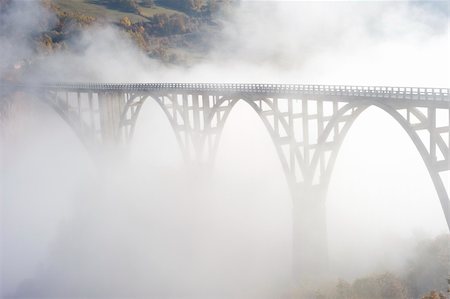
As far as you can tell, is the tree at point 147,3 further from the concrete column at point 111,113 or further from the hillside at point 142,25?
the concrete column at point 111,113

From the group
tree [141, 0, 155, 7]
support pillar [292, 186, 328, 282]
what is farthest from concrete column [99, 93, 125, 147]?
tree [141, 0, 155, 7]

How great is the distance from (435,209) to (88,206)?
40.7m

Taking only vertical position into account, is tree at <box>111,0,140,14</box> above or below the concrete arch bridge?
above

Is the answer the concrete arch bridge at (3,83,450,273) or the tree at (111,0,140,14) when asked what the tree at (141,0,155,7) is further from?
the concrete arch bridge at (3,83,450,273)

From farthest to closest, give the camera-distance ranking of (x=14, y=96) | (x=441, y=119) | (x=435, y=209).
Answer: (x=14, y=96)
(x=441, y=119)
(x=435, y=209)

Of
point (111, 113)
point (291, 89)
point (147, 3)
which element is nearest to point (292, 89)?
point (291, 89)

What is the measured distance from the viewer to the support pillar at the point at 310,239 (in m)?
44.2

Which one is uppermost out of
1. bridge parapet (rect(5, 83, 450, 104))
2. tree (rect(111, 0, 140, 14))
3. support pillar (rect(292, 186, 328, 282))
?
tree (rect(111, 0, 140, 14))

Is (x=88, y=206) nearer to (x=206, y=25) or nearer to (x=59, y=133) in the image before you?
(x=59, y=133)

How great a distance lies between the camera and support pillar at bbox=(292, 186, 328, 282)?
44250 mm

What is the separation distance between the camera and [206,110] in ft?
177

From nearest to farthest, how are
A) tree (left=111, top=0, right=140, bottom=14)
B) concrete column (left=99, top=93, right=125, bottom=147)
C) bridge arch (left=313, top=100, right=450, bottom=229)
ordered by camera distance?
bridge arch (left=313, top=100, right=450, bottom=229), concrete column (left=99, top=93, right=125, bottom=147), tree (left=111, top=0, right=140, bottom=14)

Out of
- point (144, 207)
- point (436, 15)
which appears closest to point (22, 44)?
point (144, 207)

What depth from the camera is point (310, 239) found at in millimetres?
44781
